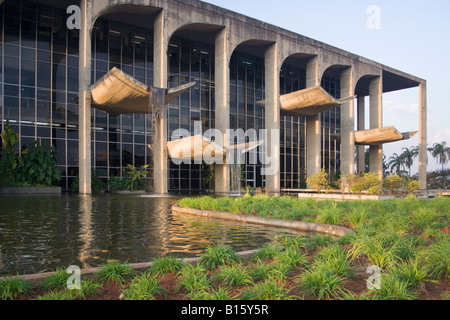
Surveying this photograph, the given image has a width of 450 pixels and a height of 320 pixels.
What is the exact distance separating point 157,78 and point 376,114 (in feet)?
99.4

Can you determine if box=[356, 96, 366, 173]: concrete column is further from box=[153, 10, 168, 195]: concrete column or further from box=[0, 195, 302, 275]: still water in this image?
box=[0, 195, 302, 275]: still water

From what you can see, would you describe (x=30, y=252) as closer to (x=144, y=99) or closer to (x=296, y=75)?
(x=144, y=99)

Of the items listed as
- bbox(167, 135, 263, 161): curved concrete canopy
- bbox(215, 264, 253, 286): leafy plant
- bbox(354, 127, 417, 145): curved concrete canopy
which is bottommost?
bbox(215, 264, 253, 286): leafy plant

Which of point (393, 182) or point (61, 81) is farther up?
point (61, 81)

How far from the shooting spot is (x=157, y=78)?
28578 mm

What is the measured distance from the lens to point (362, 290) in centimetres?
409

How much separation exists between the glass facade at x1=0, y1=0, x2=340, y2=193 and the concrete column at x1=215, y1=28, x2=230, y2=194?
5644 millimetres

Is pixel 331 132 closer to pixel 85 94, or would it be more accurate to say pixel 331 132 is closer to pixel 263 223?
pixel 85 94

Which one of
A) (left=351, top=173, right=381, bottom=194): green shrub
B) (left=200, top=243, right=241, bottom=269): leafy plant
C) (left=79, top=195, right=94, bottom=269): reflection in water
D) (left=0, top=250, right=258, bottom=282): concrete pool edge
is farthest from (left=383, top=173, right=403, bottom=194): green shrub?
(left=200, top=243, right=241, bottom=269): leafy plant

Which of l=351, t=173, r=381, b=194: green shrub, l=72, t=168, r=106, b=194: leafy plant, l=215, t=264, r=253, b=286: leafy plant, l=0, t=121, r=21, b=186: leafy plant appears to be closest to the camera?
l=215, t=264, r=253, b=286: leafy plant

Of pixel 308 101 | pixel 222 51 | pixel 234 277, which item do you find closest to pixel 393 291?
pixel 234 277

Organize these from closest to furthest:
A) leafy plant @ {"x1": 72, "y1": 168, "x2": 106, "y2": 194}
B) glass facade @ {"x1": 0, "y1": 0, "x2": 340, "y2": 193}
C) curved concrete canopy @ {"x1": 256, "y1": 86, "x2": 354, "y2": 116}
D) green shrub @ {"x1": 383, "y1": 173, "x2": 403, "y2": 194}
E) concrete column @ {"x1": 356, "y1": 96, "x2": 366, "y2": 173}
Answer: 1. green shrub @ {"x1": 383, "y1": 173, "x2": 403, "y2": 194}
2. glass facade @ {"x1": 0, "y1": 0, "x2": 340, "y2": 193}
3. leafy plant @ {"x1": 72, "y1": 168, "x2": 106, "y2": 194}
4. curved concrete canopy @ {"x1": 256, "y1": 86, "x2": 354, "y2": 116}
5. concrete column @ {"x1": 356, "y1": 96, "x2": 366, "y2": 173}

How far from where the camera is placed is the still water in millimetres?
5766
